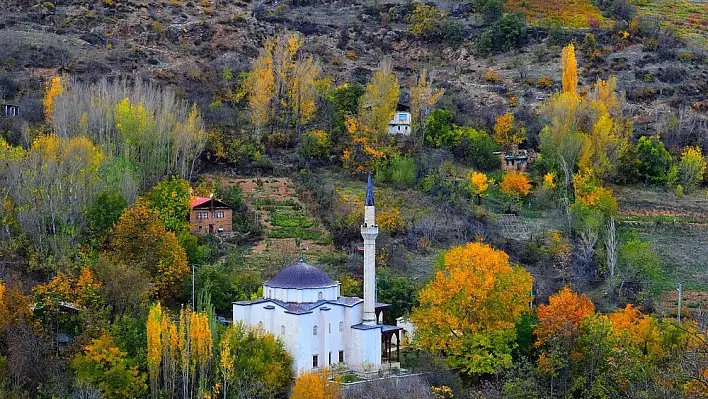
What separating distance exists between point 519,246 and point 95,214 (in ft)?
61.5

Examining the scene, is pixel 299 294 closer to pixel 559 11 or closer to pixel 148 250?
pixel 148 250

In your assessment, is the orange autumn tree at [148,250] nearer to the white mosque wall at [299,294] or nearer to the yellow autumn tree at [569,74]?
the white mosque wall at [299,294]

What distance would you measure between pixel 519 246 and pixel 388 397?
17.7m

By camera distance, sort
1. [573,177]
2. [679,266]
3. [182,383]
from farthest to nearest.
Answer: [573,177] < [679,266] < [182,383]

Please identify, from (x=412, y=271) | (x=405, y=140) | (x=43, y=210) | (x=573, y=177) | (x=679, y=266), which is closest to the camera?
(x=43, y=210)

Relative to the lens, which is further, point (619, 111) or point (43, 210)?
point (619, 111)

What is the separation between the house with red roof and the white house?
10.7 metres

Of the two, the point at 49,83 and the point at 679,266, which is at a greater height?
the point at 49,83

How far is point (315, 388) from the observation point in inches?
1280

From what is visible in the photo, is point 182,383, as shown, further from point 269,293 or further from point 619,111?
point 619,111

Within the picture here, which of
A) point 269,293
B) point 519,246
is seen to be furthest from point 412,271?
point 269,293

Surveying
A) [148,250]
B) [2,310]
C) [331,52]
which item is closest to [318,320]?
[148,250]

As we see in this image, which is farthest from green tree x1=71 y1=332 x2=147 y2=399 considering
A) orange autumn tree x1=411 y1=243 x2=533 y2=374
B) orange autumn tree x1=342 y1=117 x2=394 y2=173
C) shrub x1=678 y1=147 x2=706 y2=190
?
shrub x1=678 y1=147 x2=706 y2=190

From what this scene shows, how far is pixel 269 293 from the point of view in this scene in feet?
124
